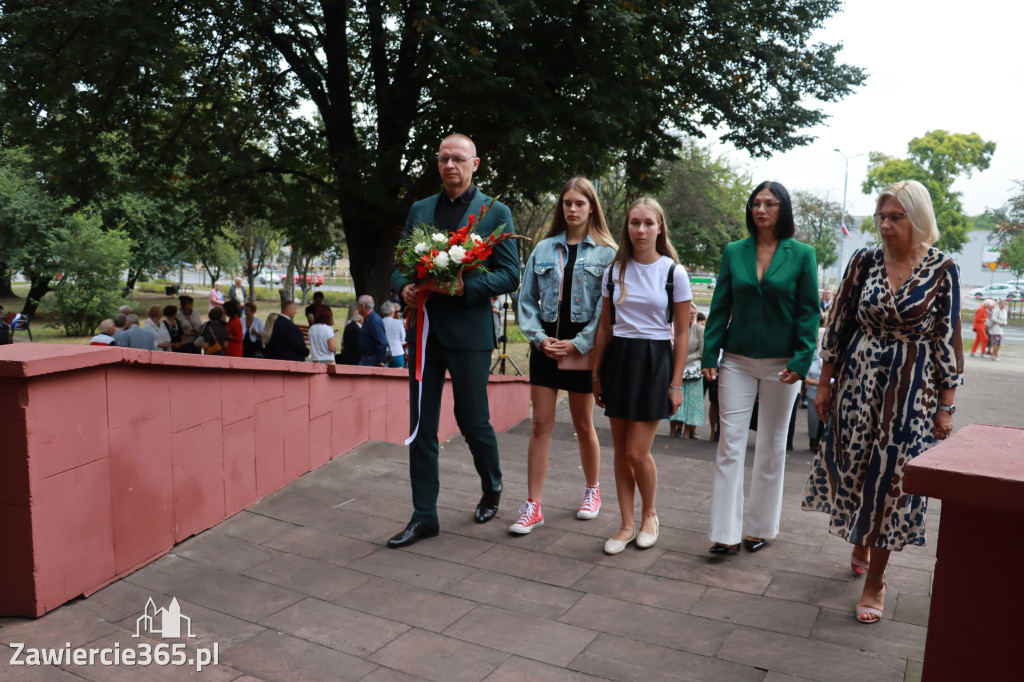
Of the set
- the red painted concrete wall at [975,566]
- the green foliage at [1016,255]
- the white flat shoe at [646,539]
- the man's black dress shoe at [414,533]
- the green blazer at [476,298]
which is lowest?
the man's black dress shoe at [414,533]

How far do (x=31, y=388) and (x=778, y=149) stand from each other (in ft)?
41.4

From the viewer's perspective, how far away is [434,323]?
4.31 metres

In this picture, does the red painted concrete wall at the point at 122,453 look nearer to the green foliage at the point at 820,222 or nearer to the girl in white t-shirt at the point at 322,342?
the girl in white t-shirt at the point at 322,342

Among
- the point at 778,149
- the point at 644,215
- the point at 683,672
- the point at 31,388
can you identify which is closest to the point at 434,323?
the point at 644,215

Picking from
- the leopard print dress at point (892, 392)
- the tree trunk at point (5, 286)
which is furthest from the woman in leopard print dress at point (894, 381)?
the tree trunk at point (5, 286)

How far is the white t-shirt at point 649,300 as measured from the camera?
4.06 meters

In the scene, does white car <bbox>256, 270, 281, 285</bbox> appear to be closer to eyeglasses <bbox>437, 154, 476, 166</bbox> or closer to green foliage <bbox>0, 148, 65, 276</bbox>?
green foliage <bbox>0, 148, 65, 276</bbox>

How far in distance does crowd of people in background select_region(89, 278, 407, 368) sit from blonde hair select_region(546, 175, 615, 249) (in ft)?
19.6

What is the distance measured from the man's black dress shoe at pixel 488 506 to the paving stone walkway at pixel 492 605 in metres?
0.07

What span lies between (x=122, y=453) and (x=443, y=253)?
180 cm

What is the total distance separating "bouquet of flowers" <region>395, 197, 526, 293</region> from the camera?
398 centimetres

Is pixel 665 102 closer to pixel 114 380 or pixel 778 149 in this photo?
pixel 778 149

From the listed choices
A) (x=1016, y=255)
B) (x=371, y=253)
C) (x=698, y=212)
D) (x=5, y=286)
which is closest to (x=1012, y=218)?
(x=1016, y=255)

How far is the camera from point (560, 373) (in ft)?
14.5
